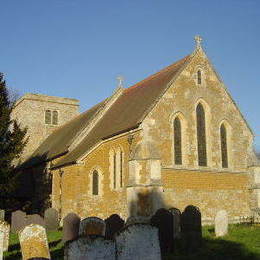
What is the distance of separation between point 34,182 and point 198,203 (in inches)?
569

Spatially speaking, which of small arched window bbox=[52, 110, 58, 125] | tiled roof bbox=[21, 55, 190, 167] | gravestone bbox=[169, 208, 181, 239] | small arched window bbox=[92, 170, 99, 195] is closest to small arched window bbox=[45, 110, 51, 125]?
small arched window bbox=[52, 110, 58, 125]

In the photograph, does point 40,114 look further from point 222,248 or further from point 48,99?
point 222,248

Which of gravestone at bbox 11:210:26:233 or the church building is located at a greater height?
the church building

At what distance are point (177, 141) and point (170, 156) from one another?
1.03m

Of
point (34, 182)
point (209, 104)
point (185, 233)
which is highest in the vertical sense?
point (209, 104)

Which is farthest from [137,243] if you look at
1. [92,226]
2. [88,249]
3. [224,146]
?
[224,146]

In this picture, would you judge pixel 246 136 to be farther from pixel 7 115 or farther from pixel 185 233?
pixel 7 115

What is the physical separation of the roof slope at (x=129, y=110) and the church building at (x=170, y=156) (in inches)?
3.1

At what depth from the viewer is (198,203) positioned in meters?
20.2

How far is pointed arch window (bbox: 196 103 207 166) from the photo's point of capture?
69.0ft

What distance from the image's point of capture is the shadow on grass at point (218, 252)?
10.6m

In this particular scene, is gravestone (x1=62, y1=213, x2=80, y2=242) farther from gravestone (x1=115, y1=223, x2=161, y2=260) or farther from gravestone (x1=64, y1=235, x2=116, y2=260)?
gravestone (x1=64, y1=235, x2=116, y2=260)

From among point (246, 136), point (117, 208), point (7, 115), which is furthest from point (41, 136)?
point (246, 136)

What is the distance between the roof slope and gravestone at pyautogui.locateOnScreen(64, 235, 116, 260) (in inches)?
487
